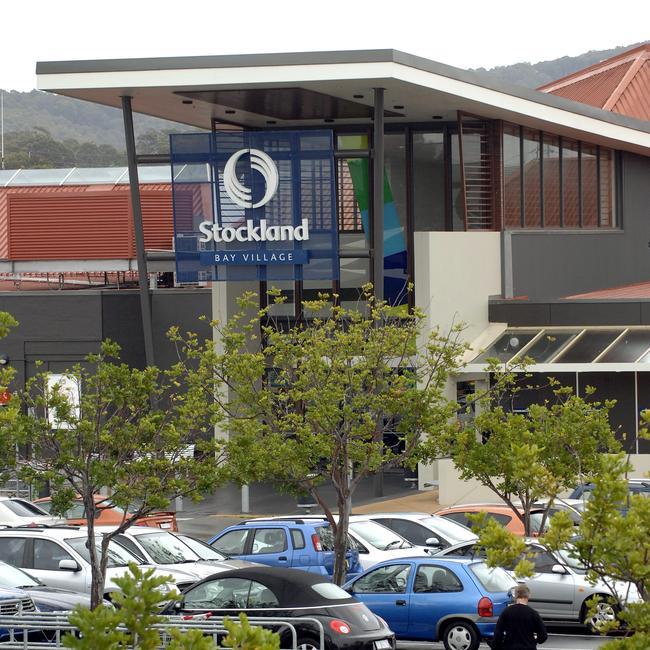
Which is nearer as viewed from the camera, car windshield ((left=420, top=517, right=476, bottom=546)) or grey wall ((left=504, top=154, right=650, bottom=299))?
car windshield ((left=420, top=517, right=476, bottom=546))

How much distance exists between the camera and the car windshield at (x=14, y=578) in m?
18.4

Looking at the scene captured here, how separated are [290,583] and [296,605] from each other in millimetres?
367

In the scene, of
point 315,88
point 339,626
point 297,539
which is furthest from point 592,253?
point 339,626

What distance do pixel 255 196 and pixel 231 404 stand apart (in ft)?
55.4

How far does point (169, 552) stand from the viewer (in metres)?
21.7

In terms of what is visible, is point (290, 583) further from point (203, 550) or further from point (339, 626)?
point (203, 550)

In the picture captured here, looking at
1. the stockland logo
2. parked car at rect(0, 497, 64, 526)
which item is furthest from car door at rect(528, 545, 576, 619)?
the stockland logo

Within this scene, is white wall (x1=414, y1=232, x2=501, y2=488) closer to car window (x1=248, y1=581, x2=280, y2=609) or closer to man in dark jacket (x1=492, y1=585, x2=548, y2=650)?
car window (x1=248, y1=581, x2=280, y2=609)

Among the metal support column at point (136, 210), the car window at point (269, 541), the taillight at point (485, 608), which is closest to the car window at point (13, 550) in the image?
the car window at point (269, 541)

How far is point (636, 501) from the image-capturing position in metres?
9.35

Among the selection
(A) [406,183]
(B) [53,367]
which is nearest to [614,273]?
(A) [406,183]

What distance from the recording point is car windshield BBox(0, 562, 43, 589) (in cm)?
1841

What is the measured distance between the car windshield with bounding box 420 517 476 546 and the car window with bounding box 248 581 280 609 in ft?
25.8

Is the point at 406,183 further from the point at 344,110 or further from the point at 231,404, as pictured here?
the point at 231,404
